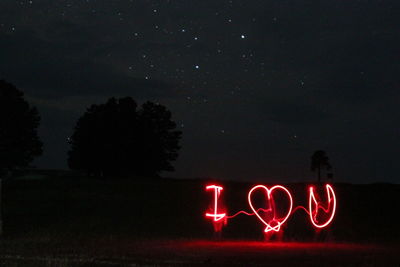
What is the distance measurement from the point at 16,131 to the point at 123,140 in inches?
559

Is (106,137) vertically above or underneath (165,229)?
above

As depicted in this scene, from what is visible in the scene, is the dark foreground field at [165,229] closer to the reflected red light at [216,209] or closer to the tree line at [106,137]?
the reflected red light at [216,209]

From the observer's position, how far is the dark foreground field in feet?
80.7

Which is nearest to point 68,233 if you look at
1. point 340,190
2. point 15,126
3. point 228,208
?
point 228,208

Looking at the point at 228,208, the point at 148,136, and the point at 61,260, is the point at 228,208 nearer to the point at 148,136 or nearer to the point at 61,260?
the point at 61,260

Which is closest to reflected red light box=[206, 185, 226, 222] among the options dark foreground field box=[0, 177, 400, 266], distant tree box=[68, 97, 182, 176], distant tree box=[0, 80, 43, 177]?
dark foreground field box=[0, 177, 400, 266]

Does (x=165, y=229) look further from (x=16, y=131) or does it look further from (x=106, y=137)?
(x=106, y=137)

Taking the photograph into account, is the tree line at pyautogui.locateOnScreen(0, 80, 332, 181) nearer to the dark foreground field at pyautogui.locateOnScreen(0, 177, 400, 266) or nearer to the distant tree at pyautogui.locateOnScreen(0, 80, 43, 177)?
the distant tree at pyautogui.locateOnScreen(0, 80, 43, 177)

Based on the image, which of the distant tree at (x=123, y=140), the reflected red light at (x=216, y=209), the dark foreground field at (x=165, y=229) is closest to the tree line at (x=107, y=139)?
the distant tree at (x=123, y=140)

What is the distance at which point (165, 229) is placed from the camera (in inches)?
1602

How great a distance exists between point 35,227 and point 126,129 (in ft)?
144

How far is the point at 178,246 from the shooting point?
3030 cm

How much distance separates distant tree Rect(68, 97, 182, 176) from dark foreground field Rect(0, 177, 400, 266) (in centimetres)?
2044

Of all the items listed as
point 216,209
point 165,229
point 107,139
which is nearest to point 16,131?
point 107,139
